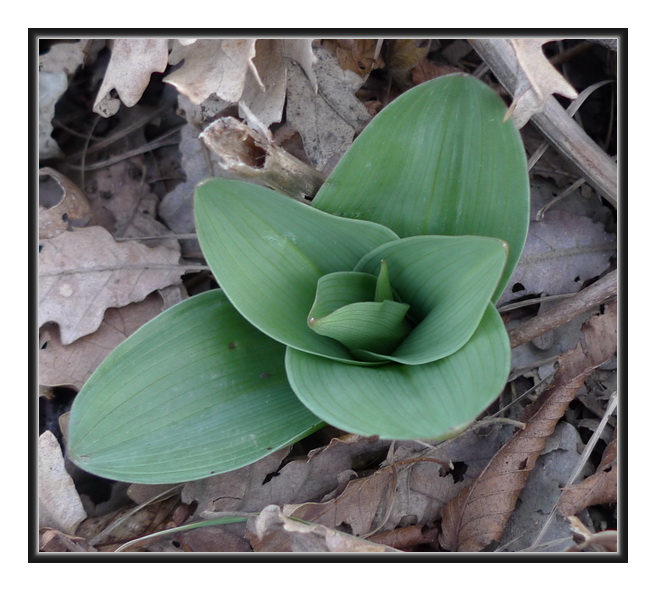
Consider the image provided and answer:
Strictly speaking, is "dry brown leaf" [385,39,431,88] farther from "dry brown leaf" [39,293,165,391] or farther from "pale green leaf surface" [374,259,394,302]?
"dry brown leaf" [39,293,165,391]

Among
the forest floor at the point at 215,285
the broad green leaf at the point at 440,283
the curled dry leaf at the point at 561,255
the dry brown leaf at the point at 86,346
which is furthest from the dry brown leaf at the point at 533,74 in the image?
the dry brown leaf at the point at 86,346

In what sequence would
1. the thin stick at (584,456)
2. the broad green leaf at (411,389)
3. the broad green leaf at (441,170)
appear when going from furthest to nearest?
the thin stick at (584,456), the broad green leaf at (441,170), the broad green leaf at (411,389)

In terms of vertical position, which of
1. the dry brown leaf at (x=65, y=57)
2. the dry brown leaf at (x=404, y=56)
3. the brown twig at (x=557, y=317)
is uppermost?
the dry brown leaf at (x=65, y=57)

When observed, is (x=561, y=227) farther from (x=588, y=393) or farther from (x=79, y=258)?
(x=79, y=258)

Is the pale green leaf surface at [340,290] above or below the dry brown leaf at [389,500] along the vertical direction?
above

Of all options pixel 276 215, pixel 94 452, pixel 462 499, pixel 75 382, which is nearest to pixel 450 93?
pixel 276 215

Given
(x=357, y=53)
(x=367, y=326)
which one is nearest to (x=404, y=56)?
(x=357, y=53)

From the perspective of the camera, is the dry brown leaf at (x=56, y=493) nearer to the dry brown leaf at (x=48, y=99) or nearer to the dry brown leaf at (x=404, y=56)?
the dry brown leaf at (x=48, y=99)

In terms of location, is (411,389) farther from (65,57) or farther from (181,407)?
(65,57)
